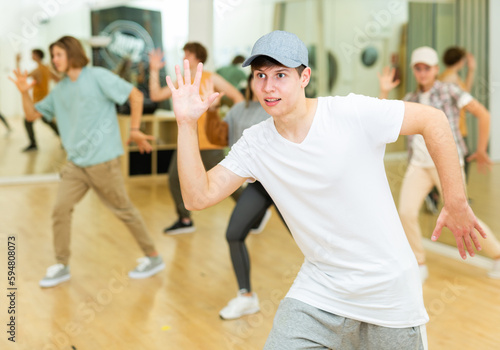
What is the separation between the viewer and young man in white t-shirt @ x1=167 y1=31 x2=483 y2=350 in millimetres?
1776

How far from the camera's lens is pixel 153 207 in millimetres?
6266

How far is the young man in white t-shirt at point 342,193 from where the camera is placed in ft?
5.83

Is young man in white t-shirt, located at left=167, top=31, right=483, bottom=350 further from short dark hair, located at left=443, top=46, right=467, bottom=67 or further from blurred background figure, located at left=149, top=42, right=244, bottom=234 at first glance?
short dark hair, located at left=443, top=46, right=467, bottom=67

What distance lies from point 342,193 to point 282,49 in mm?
446

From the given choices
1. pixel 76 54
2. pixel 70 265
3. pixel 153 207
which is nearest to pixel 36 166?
pixel 153 207

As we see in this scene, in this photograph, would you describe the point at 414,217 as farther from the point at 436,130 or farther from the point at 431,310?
the point at 436,130

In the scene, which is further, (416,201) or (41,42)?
(41,42)

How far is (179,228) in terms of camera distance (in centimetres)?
530

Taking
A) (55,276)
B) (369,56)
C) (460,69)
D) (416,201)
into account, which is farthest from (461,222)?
(369,56)

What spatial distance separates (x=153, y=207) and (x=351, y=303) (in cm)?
463

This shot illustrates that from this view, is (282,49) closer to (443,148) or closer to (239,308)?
(443,148)

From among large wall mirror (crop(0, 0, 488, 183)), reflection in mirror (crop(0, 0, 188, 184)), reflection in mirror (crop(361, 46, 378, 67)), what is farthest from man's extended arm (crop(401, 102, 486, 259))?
reflection in mirror (crop(0, 0, 188, 184))

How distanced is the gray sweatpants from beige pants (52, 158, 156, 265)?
2297mm

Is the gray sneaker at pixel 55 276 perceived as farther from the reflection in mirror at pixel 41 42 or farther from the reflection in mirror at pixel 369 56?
the reflection in mirror at pixel 41 42
